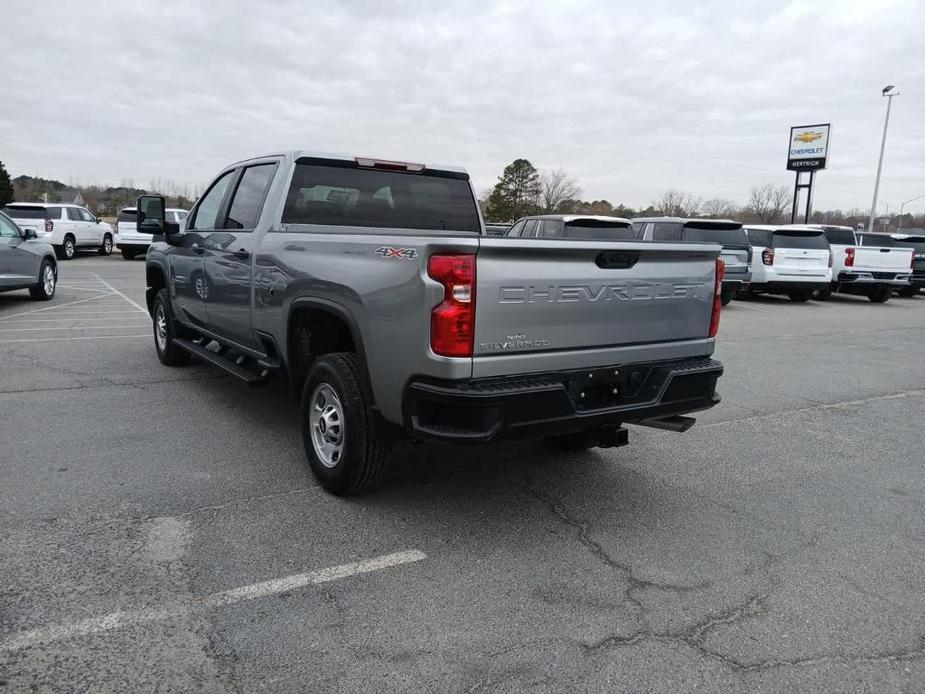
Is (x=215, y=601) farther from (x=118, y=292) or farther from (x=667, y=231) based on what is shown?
(x=118, y=292)

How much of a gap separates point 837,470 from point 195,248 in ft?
17.5

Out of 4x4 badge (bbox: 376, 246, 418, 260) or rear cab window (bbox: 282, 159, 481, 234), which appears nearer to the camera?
4x4 badge (bbox: 376, 246, 418, 260)

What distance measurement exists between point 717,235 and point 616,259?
456 inches

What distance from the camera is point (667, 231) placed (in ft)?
44.1

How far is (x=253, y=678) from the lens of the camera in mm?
2428

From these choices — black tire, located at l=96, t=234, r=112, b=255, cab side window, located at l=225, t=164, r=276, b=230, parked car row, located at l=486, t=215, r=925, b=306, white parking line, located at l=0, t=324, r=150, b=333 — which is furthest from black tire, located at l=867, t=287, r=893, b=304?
black tire, located at l=96, t=234, r=112, b=255

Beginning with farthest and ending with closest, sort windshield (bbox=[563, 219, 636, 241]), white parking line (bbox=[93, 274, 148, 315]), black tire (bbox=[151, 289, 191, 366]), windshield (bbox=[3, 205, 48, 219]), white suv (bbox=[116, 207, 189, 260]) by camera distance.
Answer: white suv (bbox=[116, 207, 189, 260]) < windshield (bbox=[3, 205, 48, 219]) < white parking line (bbox=[93, 274, 148, 315]) < windshield (bbox=[563, 219, 636, 241]) < black tire (bbox=[151, 289, 191, 366])

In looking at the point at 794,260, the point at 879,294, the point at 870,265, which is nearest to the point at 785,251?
the point at 794,260

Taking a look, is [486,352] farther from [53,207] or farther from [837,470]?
[53,207]

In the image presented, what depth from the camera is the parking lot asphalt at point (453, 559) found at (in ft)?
8.33

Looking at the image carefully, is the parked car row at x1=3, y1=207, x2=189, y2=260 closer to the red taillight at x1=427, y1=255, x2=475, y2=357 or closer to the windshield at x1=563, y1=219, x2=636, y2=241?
the windshield at x1=563, y1=219, x2=636, y2=241

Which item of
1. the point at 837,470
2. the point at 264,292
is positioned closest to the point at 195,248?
the point at 264,292

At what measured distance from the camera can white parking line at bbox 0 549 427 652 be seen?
2.61m

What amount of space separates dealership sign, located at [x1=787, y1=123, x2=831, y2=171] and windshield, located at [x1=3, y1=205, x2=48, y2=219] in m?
35.8
